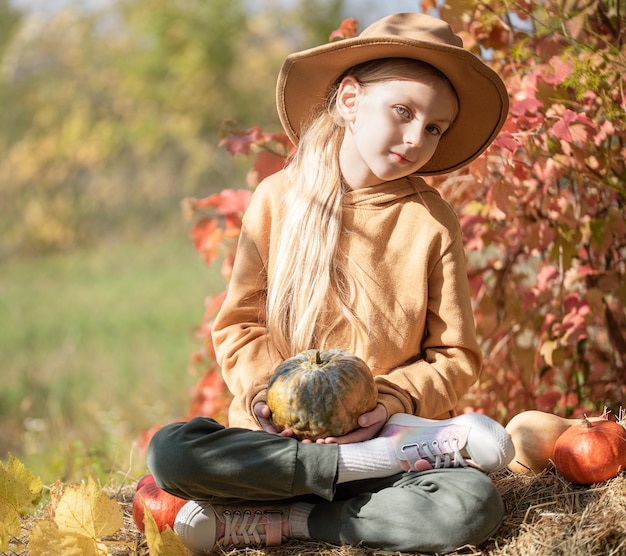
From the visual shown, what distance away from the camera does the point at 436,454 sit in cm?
233

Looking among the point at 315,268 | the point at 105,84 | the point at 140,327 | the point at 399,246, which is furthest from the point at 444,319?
the point at 105,84

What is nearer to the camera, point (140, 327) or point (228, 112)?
point (140, 327)

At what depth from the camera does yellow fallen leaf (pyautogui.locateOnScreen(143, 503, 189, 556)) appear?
2162 millimetres

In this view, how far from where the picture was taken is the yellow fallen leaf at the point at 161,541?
2162 millimetres

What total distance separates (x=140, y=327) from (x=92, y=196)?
4970 millimetres

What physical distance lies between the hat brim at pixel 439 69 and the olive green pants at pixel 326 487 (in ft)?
3.63

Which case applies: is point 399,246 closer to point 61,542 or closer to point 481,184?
point 481,184

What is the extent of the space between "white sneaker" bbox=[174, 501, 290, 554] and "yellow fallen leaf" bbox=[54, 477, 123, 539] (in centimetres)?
20

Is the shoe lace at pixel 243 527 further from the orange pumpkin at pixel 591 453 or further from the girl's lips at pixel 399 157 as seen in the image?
the girl's lips at pixel 399 157

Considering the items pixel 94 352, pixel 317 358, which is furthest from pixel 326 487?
pixel 94 352

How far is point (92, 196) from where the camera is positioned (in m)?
12.5

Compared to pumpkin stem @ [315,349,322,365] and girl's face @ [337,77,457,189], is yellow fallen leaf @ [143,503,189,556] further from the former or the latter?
girl's face @ [337,77,457,189]

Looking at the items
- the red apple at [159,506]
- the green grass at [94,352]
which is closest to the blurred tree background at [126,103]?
the green grass at [94,352]

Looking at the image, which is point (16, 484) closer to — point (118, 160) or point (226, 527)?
point (226, 527)
